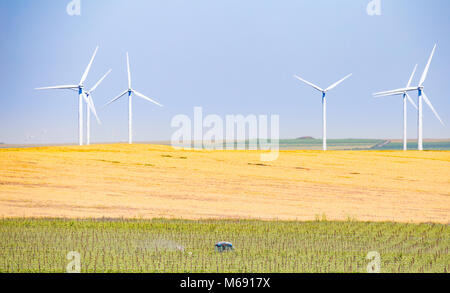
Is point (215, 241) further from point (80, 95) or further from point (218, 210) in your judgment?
point (80, 95)

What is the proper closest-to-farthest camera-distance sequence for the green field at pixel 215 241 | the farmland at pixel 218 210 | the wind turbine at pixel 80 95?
1. the green field at pixel 215 241
2. the farmland at pixel 218 210
3. the wind turbine at pixel 80 95

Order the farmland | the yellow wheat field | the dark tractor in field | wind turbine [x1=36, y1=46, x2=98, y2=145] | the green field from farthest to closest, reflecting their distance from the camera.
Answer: wind turbine [x1=36, y1=46, x2=98, y2=145]
the yellow wheat field
the dark tractor in field
the farmland
the green field

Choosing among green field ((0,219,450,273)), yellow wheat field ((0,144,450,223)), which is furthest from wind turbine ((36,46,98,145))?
green field ((0,219,450,273))

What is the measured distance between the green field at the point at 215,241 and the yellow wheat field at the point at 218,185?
3.08 meters

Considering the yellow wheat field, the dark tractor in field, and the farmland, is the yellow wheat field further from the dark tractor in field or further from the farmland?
the dark tractor in field

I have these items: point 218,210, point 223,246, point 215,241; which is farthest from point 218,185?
point 223,246

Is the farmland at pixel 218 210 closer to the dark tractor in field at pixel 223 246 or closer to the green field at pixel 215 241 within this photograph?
the green field at pixel 215 241

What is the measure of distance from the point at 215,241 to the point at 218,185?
1766cm

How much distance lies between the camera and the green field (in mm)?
16141

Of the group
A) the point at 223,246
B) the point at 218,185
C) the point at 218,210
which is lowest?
the point at 218,210

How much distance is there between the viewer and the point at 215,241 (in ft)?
67.5

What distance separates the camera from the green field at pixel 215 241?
1614 cm

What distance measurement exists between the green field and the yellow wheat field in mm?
3084

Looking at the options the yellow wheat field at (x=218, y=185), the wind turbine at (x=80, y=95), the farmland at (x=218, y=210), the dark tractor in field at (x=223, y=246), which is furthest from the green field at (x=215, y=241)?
the wind turbine at (x=80, y=95)
